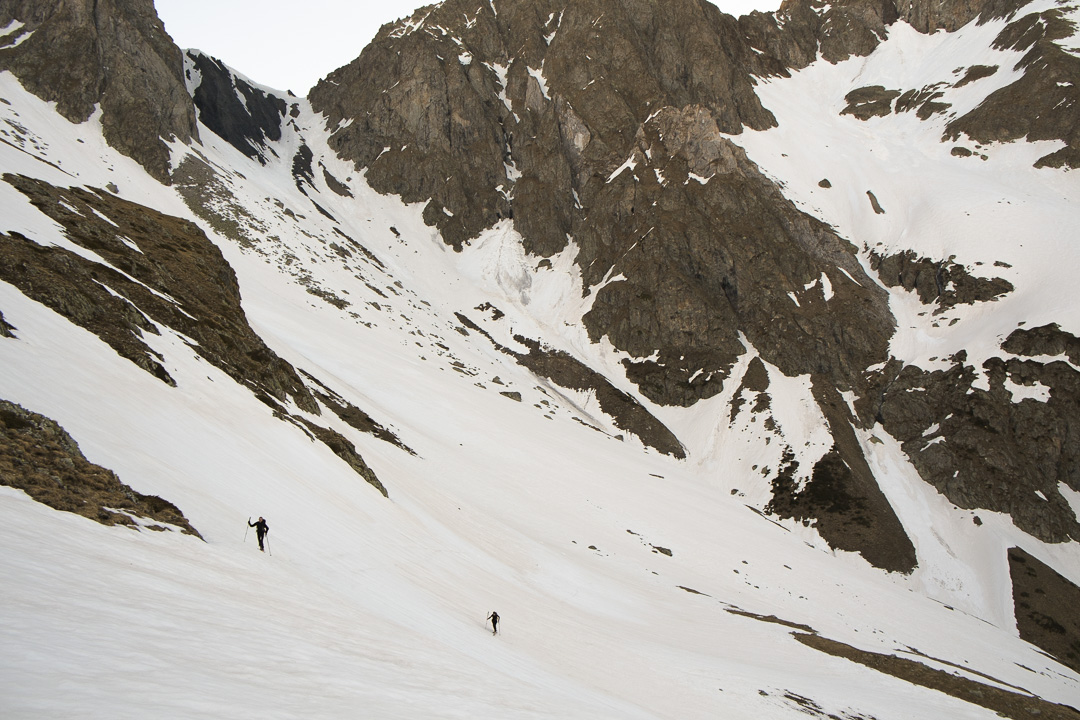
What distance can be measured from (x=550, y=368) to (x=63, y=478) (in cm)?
7870

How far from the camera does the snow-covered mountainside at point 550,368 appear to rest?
11.7 metres

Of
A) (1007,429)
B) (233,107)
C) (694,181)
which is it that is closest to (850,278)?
(694,181)

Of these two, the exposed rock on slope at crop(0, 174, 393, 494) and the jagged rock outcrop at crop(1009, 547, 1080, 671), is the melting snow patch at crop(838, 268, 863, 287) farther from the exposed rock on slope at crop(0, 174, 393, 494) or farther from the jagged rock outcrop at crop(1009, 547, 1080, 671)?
the exposed rock on slope at crop(0, 174, 393, 494)

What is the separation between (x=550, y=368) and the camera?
89.6m

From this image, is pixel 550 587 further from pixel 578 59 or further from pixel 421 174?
pixel 578 59

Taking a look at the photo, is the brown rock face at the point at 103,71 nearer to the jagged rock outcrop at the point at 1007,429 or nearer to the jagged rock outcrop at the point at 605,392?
the jagged rock outcrop at the point at 605,392

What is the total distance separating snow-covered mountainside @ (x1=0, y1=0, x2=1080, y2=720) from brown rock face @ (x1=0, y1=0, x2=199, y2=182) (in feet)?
2.06

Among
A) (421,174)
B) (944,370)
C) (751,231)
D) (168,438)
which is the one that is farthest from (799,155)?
(168,438)

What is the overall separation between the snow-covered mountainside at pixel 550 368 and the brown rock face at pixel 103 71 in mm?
627

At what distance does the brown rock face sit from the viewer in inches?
3238

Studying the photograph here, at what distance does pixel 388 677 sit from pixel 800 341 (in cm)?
9083

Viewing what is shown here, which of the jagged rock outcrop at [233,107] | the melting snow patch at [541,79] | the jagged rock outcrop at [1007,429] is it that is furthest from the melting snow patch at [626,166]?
the jagged rock outcrop at [233,107]

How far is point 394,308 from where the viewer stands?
269 feet

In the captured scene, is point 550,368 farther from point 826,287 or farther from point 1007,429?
point 1007,429
